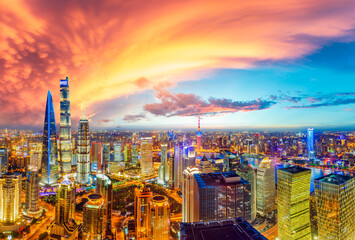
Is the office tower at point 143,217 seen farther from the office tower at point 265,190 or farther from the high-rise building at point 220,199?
the office tower at point 265,190

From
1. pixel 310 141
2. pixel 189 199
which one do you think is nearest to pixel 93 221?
pixel 189 199

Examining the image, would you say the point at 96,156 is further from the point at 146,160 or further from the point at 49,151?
the point at 146,160

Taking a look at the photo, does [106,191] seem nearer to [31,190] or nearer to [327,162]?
[31,190]

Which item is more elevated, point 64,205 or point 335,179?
point 335,179

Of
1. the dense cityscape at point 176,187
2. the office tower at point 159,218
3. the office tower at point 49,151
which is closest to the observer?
the dense cityscape at point 176,187

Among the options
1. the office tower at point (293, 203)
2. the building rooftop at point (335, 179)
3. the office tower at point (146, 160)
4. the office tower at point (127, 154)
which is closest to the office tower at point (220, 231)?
the office tower at point (293, 203)
